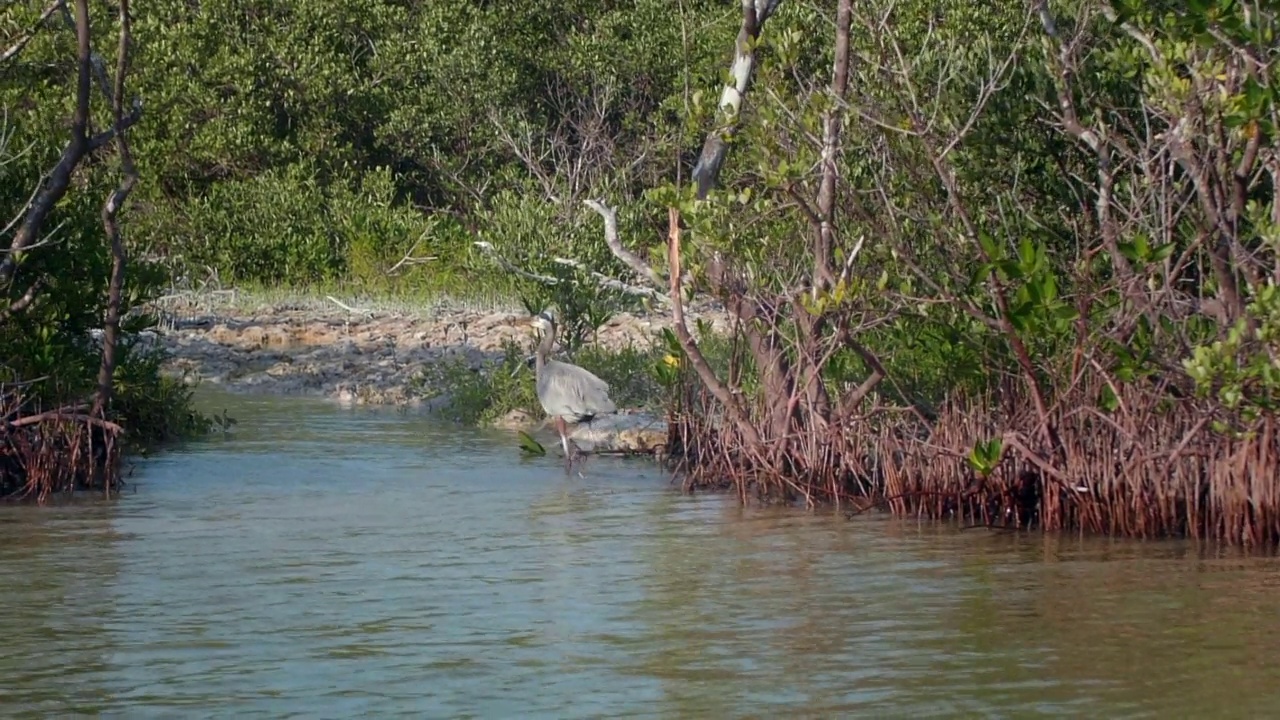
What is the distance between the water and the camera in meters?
6.72

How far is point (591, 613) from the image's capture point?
8.18 m

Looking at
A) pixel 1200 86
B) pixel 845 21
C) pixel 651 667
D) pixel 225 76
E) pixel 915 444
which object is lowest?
pixel 651 667

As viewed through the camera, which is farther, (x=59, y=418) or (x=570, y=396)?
(x=570, y=396)

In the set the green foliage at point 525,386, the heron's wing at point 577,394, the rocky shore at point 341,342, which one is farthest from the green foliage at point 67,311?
the rocky shore at point 341,342

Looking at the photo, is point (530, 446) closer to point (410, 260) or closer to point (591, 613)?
point (591, 613)

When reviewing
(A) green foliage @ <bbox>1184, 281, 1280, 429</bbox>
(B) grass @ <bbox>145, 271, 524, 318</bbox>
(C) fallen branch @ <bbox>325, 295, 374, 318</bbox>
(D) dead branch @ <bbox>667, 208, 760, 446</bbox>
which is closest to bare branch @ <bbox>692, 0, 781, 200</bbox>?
(D) dead branch @ <bbox>667, 208, 760, 446</bbox>

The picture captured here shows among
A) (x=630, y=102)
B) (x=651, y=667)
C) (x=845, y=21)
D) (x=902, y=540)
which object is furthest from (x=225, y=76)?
(x=651, y=667)

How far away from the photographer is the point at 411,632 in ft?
25.5

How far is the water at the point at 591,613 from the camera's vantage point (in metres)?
6.72

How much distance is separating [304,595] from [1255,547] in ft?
15.0

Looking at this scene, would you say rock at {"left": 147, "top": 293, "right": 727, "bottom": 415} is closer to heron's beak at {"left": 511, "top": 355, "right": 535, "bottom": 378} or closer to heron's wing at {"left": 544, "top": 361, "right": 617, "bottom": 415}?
heron's beak at {"left": 511, "top": 355, "right": 535, "bottom": 378}

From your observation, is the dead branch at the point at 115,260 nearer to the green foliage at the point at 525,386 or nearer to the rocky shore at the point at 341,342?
the green foliage at the point at 525,386

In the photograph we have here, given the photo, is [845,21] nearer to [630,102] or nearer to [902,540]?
[902,540]

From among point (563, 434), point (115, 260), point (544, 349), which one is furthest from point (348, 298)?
point (115, 260)
